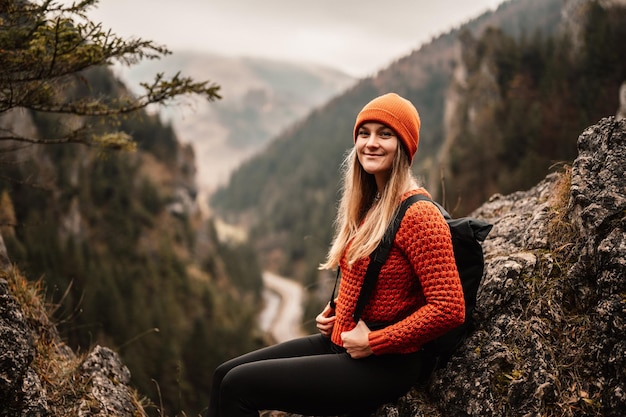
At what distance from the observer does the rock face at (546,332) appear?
2.70 meters

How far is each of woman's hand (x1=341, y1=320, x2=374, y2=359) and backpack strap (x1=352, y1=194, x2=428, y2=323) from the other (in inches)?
3.4

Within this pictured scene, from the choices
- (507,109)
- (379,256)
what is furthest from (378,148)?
(507,109)

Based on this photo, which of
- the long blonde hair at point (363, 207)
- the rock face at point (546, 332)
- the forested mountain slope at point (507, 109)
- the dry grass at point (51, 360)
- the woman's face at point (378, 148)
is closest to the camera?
the rock face at point (546, 332)

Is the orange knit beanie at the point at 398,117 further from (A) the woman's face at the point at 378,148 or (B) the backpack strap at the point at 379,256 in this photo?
(B) the backpack strap at the point at 379,256

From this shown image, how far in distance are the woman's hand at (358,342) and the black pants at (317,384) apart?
64 mm

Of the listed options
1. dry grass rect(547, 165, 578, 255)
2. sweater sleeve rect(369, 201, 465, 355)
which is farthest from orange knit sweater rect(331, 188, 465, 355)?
dry grass rect(547, 165, 578, 255)

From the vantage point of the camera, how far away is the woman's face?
9.79 feet

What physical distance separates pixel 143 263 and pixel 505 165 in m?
42.5

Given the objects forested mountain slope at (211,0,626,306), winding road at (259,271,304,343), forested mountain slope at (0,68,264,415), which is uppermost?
forested mountain slope at (211,0,626,306)

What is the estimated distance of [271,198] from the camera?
15462 centimetres

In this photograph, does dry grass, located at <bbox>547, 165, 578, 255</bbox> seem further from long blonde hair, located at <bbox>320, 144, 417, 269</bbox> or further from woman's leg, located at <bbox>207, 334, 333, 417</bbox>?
woman's leg, located at <bbox>207, 334, 333, 417</bbox>

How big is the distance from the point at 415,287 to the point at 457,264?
1.18 ft

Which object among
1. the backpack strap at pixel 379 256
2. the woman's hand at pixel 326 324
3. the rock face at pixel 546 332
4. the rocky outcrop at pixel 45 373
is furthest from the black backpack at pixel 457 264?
the rocky outcrop at pixel 45 373

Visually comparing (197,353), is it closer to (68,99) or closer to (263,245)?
(68,99)
